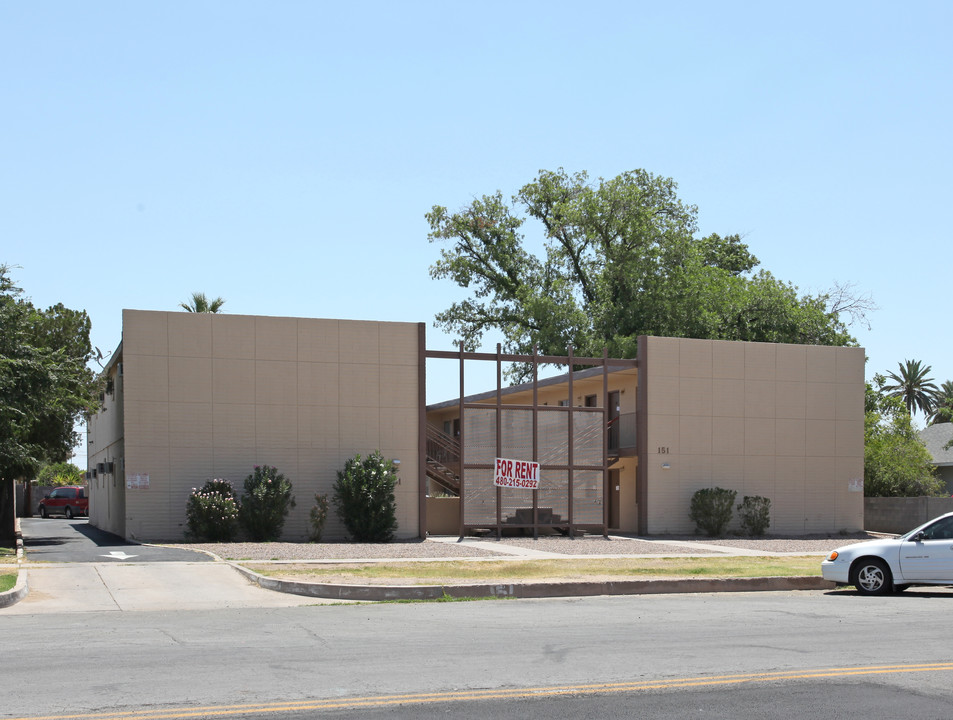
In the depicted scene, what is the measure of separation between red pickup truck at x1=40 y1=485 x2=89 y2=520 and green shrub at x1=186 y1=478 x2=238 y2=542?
111 feet

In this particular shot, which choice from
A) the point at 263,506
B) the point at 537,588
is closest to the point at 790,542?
the point at 263,506

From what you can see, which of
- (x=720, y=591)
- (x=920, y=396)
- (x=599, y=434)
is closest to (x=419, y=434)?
(x=599, y=434)

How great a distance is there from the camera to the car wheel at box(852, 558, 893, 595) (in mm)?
16594

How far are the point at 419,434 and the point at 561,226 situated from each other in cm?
2351

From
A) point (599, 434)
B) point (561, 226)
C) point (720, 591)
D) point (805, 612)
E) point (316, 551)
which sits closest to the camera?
point (805, 612)

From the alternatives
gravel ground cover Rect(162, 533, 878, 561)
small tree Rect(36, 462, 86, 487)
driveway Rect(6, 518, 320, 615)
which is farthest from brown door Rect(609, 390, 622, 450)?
small tree Rect(36, 462, 86, 487)

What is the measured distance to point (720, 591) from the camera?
17.9 metres

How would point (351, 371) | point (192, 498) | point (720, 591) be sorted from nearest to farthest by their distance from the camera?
point (720, 591), point (192, 498), point (351, 371)

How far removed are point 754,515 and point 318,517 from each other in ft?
44.3

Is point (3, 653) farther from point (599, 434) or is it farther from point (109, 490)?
point (109, 490)

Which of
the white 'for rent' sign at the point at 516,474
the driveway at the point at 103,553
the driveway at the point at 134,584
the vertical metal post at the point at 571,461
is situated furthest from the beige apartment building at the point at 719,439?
the driveway at the point at 134,584

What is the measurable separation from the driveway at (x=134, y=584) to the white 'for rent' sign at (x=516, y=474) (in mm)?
10136

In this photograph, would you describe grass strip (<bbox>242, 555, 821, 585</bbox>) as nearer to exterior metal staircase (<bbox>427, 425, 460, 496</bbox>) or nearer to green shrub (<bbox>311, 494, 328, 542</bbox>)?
green shrub (<bbox>311, 494, 328, 542</bbox>)

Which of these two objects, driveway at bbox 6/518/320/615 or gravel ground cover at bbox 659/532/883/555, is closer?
driveway at bbox 6/518/320/615
